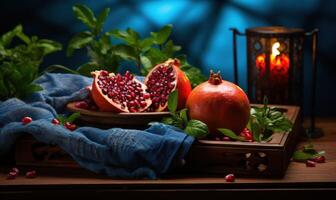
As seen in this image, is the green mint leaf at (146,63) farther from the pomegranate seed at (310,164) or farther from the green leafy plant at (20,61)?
the pomegranate seed at (310,164)

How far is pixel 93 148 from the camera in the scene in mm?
1563

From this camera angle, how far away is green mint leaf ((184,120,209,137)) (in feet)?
5.12

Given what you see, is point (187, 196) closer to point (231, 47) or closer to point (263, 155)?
point (263, 155)

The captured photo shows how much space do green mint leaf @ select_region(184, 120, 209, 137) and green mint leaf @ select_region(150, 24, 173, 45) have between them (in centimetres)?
56

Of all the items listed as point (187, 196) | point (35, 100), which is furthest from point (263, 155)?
point (35, 100)

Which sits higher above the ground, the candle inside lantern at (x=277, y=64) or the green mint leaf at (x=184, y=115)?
the candle inside lantern at (x=277, y=64)

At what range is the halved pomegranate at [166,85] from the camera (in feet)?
5.70

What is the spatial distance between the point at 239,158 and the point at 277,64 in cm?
47

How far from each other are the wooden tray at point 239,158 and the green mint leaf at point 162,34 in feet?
1.95

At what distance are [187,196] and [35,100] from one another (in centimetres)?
56

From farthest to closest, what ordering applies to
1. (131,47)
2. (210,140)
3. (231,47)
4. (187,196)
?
1. (231,47)
2. (131,47)
3. (210,140)
4. (187,196)

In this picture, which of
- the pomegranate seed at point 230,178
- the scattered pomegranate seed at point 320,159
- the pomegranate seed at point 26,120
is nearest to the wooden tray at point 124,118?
the pomegranate seed at point 26,120

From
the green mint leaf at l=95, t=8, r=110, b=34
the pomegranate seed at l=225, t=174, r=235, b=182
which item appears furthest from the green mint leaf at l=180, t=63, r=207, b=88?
the pomegranate seed at l=225, t=174, r=235, b=182

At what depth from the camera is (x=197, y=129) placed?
1561 millimetres
